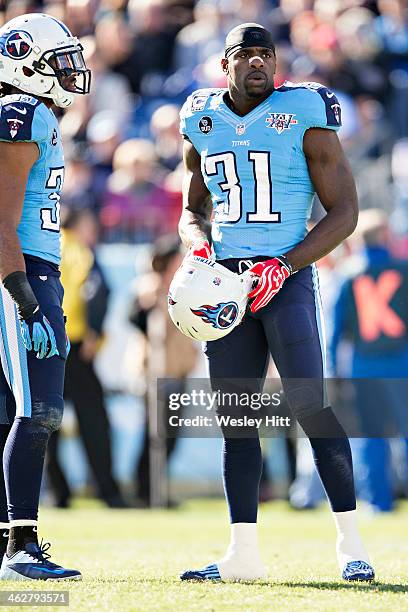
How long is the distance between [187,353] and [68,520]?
168 centimetres

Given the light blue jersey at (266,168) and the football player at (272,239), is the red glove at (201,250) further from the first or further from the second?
the light blue jersey at (266,168)

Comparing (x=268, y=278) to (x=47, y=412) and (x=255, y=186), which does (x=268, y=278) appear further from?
(x=47, y=412)

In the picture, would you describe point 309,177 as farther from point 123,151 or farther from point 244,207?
point 123,151

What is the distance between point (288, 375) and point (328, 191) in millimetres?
758

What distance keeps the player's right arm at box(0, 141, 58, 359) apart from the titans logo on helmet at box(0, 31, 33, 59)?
1.47ft

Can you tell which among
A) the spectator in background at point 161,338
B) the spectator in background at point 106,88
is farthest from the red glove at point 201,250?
the spectator in background at point 106,88

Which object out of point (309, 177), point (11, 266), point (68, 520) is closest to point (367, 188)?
point (68, 520)

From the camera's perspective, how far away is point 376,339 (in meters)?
8.91

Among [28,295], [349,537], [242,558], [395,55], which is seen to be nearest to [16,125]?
[28,295]

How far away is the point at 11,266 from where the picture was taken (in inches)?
179

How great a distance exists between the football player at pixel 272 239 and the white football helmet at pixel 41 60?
55 centimetres

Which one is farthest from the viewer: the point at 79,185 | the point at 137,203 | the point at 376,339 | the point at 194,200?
the point at 79,185

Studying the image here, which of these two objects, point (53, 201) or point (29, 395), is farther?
point (53, 201)

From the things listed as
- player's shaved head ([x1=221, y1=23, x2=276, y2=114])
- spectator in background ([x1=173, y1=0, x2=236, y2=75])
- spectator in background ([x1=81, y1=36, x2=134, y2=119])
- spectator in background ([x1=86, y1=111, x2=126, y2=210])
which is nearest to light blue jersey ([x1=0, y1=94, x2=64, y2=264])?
player's shaved head ([x1=221, y1=23, x2=276, y2=114])
